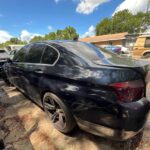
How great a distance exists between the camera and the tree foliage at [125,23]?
182 feet

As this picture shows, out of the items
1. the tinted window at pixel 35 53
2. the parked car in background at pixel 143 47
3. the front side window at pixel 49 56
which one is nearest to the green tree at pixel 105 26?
the parked car in background at pixel 143 47

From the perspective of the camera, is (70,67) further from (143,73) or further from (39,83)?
(143,73)

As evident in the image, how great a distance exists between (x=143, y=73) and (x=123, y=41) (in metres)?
32.9

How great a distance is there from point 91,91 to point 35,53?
190cm

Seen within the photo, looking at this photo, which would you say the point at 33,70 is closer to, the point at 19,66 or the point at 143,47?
the point at 19,66

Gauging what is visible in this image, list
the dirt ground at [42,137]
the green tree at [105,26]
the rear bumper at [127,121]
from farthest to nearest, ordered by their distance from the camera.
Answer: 1. the green tree at [105,26]
2. the dirt ground at [42,137]
3. the rear bumper at [127,121]

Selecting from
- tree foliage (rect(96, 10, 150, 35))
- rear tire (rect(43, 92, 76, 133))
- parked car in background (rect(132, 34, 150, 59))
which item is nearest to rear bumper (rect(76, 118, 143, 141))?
rear tire (rect(43, 92, 76, 133))

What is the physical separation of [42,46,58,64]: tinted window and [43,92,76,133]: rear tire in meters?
0.60

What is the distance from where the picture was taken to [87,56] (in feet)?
8.65

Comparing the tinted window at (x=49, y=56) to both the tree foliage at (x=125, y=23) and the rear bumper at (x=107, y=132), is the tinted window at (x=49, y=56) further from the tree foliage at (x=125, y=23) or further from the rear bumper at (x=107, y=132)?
the tree foliage at (x=125, y=23)

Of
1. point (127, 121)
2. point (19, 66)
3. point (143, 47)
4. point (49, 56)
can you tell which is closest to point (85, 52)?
point (49, 56)

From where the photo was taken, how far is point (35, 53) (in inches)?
141

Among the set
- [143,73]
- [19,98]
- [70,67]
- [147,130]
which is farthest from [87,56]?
[19,98]

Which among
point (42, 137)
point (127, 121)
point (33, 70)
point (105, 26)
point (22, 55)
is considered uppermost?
point (105, 26)
